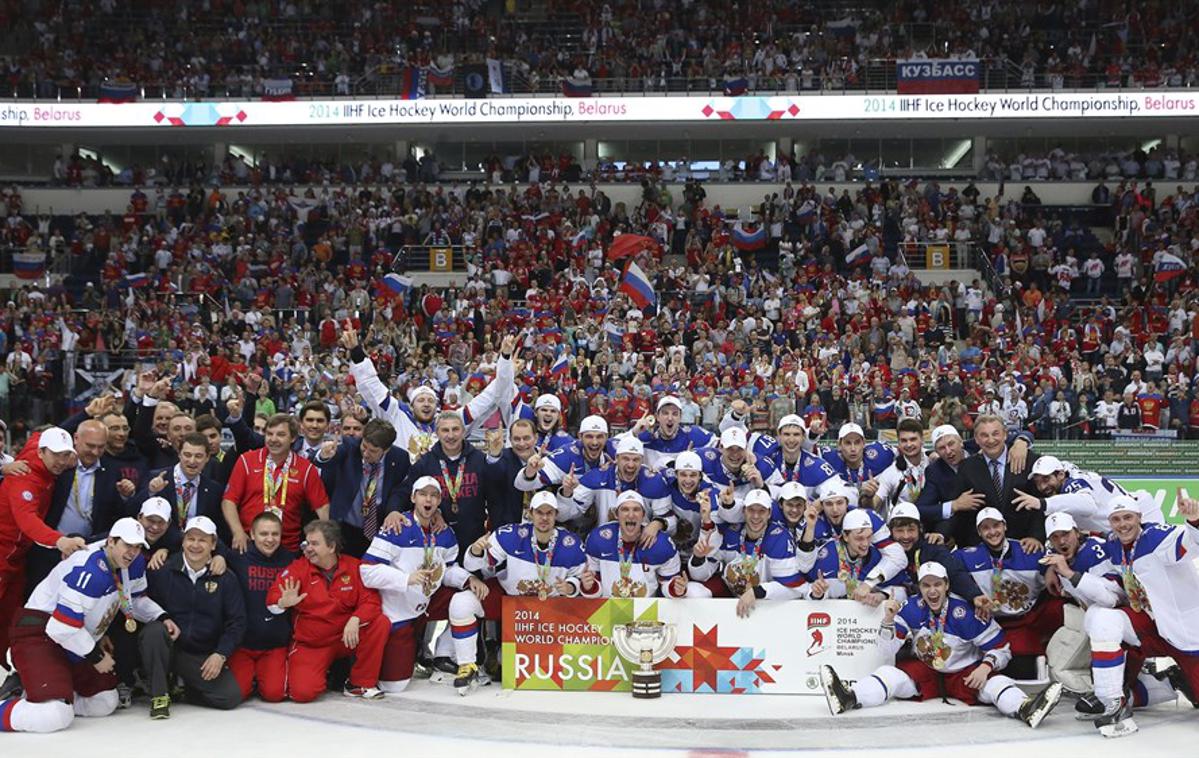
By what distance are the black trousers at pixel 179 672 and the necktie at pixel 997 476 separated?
6.20 m

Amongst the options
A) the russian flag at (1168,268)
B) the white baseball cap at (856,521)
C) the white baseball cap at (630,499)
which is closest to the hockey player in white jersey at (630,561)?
the white baseball cap at (630,499)

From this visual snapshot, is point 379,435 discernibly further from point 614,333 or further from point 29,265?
point 29,265

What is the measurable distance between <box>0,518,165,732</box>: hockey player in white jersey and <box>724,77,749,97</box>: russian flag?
29.9 metres

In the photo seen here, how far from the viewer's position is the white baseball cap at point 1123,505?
920 centimetres

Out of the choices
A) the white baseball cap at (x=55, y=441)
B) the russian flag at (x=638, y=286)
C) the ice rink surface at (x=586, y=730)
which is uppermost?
the russian flag at (x=638, y=286)

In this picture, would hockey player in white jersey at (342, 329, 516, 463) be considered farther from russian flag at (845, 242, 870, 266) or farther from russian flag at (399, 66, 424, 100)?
russian flag at (399, 66, 424, 100)

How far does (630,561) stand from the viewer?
32.8 feet

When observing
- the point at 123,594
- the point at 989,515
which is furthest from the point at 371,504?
the point at 989,515

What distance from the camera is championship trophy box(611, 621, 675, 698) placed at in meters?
9.62

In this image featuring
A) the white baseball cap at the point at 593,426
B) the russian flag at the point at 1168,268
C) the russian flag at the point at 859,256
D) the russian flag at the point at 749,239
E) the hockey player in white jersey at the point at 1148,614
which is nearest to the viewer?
the hockey player in white jersey at the point at 1148,614

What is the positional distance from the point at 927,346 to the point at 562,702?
61.5 feet

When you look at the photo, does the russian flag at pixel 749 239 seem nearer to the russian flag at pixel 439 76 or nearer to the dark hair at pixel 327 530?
the russian flag at pixel 439 76

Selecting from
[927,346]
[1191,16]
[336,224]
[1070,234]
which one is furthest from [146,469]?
[1191,16]

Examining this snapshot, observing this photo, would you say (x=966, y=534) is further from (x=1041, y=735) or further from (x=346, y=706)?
(x=346, y=706)
